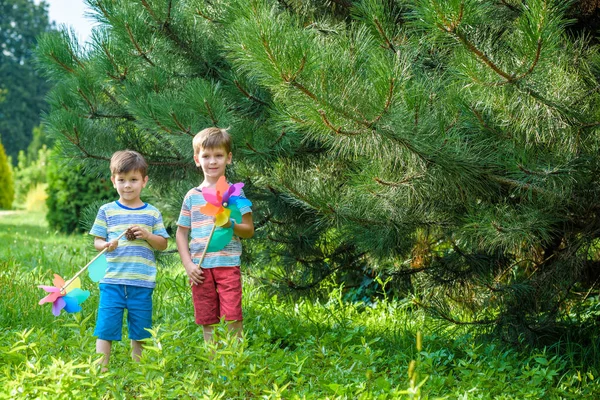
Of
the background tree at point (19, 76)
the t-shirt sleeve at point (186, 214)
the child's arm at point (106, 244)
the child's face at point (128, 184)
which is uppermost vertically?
the background tree at point (19, 76)

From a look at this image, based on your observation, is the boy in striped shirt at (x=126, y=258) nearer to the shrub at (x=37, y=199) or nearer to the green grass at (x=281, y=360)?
the green grass at (x=281, y=360)

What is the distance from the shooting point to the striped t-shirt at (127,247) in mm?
3164

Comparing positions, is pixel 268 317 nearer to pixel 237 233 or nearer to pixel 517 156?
pixel 237 233

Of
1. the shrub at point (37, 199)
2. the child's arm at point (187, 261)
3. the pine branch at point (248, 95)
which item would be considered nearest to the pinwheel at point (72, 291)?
the child's arm at point (187, 261)

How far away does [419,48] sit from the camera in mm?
3219

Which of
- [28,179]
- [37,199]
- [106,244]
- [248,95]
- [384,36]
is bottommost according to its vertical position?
[37,199]

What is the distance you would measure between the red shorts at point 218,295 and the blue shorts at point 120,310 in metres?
0.24

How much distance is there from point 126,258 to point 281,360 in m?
0.86

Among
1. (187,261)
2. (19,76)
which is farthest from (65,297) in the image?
(19,76)

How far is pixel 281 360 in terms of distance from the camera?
3.21m

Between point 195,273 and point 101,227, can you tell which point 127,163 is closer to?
point 101,227

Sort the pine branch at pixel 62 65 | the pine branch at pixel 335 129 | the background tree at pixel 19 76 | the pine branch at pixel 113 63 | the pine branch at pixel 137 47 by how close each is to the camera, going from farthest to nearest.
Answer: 1. the background tree at pixel 19 76
2. the pine branch at pixel 62 65
3. the pine branch at pixel 113 63
4. the pine branch at pixel 137 47
5. the pine branch at pixel 335 129

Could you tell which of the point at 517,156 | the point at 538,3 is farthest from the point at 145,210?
the point at 538,3

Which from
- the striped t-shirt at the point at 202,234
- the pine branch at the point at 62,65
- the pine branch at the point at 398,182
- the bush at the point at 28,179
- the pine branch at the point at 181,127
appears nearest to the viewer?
the pine branch at the point at 398,182
